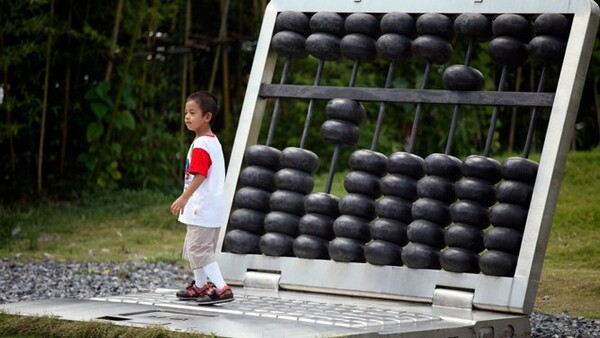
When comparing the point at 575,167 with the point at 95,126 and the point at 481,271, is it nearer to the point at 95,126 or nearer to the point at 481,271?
the point at 95,126

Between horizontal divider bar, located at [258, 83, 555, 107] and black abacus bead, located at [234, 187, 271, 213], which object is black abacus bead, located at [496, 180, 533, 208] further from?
black abacus bead, located at [234, 187, 271, 213]

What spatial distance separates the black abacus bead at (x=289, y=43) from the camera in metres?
5.86

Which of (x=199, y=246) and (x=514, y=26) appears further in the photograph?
(x=514, y=26)

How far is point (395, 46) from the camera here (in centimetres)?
558

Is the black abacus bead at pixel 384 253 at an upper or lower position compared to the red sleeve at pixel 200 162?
lower

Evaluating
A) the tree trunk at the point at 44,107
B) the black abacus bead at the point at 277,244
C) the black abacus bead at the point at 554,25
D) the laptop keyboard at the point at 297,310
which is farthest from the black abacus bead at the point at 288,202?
the tree trunk at the point at 44,107

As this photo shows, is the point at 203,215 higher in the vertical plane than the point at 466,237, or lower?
lower

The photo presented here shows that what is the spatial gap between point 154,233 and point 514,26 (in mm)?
4564

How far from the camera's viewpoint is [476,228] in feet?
16.9

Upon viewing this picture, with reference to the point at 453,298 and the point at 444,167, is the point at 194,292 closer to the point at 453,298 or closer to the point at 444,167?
the point at 453,298

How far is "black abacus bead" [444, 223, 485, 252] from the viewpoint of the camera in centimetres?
512

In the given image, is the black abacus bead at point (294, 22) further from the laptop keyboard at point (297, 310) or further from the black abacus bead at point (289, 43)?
the laptop keyboard at point (297, 310)

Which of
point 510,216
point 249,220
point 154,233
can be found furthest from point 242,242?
point 154,233

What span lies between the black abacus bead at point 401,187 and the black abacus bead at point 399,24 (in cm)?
71
